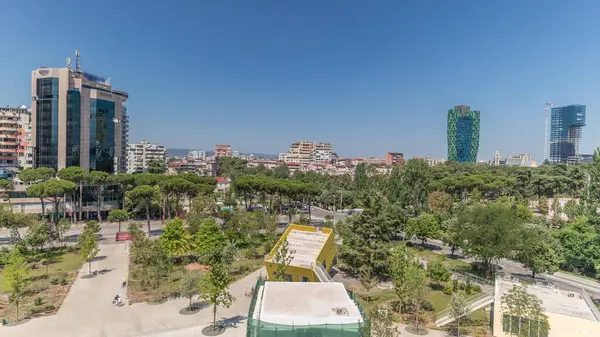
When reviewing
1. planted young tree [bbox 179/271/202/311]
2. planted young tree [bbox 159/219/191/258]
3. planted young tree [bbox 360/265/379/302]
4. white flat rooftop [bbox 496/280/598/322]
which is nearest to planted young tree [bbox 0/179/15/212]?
planted young tree [bbox 159/219/191/258]

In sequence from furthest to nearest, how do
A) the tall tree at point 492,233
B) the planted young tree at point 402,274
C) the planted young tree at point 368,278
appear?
1. the tall tree at point 492,233
2. the planted young tree at point 368,278
3. the planted young tree at point 402,274

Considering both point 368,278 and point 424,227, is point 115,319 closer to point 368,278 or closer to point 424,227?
point 368,278

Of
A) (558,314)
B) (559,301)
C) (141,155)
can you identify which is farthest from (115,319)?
(141,155)

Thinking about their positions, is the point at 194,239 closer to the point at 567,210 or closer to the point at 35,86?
the point at 35,86

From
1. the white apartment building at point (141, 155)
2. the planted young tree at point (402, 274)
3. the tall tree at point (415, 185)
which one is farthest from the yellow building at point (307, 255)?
the white apartment building at point (141, 155)

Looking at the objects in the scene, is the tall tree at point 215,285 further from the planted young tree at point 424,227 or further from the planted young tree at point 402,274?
the planted young tree at point 424,227

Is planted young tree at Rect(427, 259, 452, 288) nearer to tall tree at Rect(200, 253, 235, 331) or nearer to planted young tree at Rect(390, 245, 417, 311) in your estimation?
planted young tree at Rect(390, 245, 417, 311)

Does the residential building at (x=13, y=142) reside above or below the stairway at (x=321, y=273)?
above
